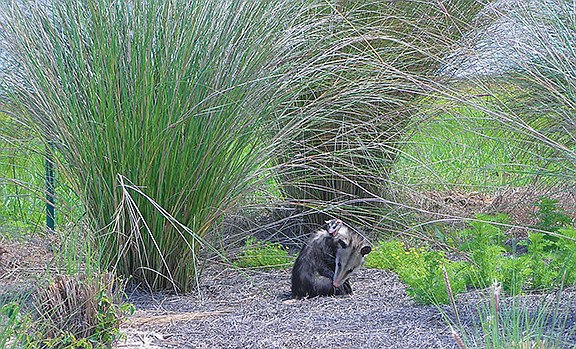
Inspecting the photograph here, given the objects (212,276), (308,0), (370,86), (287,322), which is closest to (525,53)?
(370,86)

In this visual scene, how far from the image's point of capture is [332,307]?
4.28 m

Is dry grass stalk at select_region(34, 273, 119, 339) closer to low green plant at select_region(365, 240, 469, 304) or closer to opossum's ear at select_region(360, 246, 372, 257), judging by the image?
low green plant at select_region(365, 240, 469, 304)

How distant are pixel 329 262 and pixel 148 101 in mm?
1289

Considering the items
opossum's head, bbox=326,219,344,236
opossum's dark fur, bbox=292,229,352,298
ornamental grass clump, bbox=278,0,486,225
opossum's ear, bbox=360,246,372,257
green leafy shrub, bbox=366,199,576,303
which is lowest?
opossum's dark fur, bbox=292,229,352,298

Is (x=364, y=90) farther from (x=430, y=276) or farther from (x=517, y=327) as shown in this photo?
(x=517, y=327)

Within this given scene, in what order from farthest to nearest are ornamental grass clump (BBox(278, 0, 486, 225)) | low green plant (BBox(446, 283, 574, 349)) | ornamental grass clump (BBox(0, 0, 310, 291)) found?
1. ornamental grass clump (BBox(278, 0, 486, 225))
2. ornamental grass clump (BBox(0, 0, 310, 291))
3. low green plant (BBox(446, 283, 574, 349))

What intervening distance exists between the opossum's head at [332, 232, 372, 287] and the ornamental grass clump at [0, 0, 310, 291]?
0.65 meters

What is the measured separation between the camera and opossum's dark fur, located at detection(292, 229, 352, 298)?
14.9 feet

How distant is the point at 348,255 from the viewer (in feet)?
15.3

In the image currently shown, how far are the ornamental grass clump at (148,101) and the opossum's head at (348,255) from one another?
25.8 inches

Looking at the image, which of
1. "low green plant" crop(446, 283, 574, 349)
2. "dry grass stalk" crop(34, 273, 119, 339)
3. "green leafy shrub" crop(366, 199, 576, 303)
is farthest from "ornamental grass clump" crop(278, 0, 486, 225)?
"dry grass stalk" crop(34, 273, 119, 339)

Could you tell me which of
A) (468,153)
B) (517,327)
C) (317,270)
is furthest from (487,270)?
(468,153)

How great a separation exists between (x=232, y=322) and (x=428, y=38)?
2522 mm

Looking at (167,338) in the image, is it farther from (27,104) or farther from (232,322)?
(27,104)
